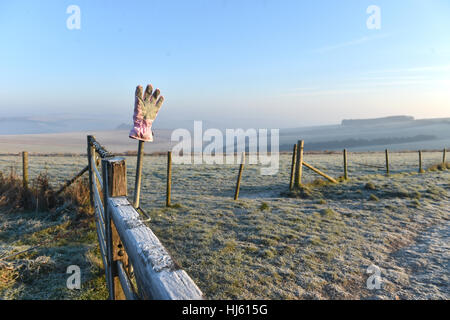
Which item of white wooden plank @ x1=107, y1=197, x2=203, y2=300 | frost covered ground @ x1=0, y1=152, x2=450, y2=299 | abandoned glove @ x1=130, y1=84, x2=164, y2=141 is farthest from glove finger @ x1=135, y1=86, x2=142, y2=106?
frost covered ground @ x1=0, y1=152, x2=450, y2=299

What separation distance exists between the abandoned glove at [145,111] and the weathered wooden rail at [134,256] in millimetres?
1886

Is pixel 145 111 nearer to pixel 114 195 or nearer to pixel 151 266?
pixel 114 195

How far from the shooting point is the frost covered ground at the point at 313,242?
3807 mm

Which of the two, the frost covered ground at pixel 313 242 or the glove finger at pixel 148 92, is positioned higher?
the glove finger at pixel 148 92

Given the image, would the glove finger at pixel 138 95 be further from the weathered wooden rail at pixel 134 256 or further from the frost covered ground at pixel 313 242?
the frost covered ground at pixel 313 242

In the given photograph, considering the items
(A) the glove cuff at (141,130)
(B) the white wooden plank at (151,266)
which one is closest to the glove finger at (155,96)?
(A) the glove cuff at (141,130)

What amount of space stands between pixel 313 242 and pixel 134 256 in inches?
166

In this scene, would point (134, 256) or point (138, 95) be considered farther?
point (138, 95)

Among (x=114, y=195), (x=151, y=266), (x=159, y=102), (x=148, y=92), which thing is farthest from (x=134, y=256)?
(x=159, y=102)

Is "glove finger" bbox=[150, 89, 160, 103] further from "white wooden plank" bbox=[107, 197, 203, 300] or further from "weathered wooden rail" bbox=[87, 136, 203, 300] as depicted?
"white wooden plank" bbox=[107, 197, 203, 300]

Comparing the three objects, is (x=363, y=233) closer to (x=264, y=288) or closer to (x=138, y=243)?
(x=264, y=288)

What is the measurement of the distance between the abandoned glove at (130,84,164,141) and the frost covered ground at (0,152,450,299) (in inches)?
80.1

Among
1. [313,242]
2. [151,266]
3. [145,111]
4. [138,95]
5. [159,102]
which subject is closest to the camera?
[151,266]

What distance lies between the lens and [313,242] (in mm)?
5234
